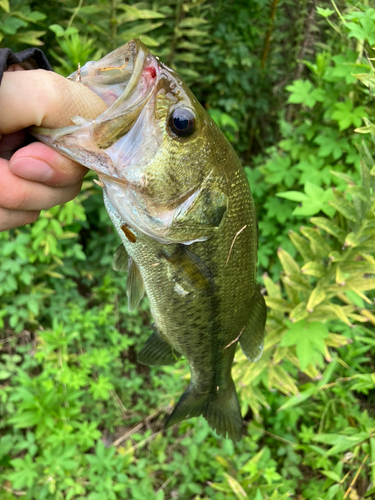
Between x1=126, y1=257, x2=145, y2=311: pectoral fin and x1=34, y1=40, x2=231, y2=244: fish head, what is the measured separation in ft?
0.69

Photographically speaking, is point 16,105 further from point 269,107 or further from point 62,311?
point 269,107

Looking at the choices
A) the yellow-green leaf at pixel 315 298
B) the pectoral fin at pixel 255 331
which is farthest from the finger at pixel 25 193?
the yellow-green leaf at pixel 315 298

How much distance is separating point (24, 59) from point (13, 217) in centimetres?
41

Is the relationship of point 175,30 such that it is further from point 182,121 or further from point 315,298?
point 315,298

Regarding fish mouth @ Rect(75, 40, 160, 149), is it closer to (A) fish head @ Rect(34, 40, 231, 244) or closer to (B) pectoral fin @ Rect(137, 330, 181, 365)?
(A) fish head @ Rect(34, 40, 231, 244)

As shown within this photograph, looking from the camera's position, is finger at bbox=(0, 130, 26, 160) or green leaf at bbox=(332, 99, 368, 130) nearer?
finger at bbox=(0, 130, 26, 160)

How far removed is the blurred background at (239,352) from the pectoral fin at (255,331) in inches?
15.8

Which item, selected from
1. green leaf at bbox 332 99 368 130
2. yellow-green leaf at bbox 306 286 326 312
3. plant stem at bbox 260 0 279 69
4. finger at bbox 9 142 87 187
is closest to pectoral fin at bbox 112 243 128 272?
finger at bbox 9 142 87 187

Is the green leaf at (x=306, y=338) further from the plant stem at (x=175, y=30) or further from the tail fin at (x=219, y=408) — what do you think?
the plant stem at (x=175, y=30)

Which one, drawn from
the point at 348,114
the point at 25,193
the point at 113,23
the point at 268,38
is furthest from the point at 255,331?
the point at 268,38

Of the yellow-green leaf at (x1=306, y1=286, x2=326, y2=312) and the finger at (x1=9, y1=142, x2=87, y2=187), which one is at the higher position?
the finger at (x1=9, y1=142, x2=87, y2=187)

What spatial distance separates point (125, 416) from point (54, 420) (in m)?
0.60

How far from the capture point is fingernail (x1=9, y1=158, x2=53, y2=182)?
2.59ft

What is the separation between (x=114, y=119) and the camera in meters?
0.73
